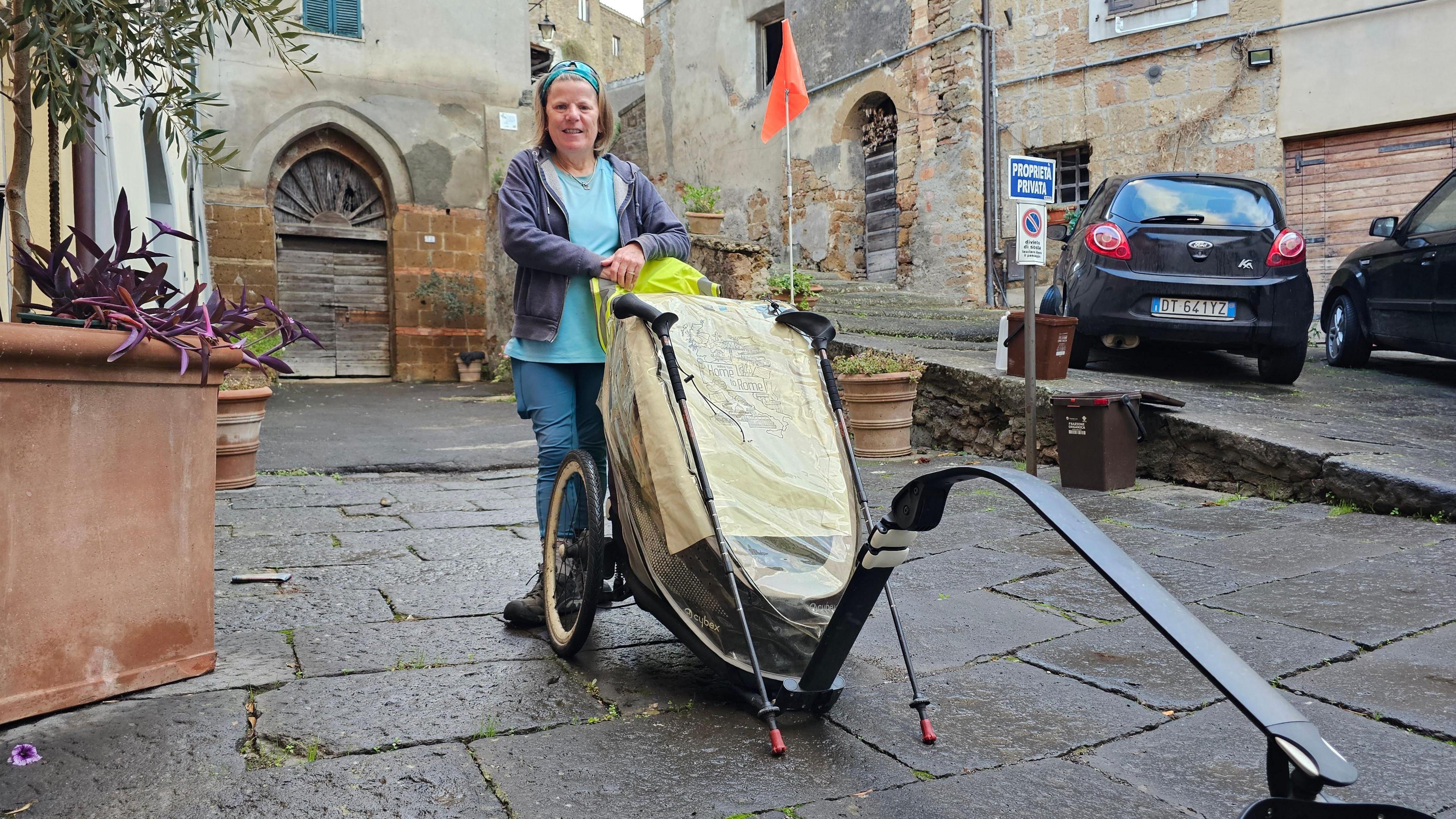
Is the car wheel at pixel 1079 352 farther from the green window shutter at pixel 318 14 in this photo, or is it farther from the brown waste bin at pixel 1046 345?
the green window shutter at pixel 318 14

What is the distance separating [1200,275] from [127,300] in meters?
6.50

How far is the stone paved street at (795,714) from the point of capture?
6.52ft

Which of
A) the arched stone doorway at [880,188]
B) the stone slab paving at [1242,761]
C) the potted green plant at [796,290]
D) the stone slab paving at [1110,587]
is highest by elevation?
the arched stone doorway at [880,188]

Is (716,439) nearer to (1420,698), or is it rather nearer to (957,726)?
(957,726)

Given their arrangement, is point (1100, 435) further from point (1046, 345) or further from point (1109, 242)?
point (1109, 242)

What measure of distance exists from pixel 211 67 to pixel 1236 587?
14.7m

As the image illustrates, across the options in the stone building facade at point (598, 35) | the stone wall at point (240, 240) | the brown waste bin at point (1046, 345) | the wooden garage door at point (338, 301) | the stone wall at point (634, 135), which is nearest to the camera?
the brown waste bin at point (1046, 345)

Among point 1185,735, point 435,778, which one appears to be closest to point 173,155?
point 435,778

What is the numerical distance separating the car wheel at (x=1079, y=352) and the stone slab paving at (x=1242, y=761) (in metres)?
5.47

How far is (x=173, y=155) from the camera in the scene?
9703 millimetres

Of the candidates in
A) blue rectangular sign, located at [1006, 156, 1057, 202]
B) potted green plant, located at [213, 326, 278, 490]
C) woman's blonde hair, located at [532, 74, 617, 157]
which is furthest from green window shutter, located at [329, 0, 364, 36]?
woman's blonde hair, located at [532, 74, 617, 157]

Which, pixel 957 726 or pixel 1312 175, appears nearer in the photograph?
pixel 957 726

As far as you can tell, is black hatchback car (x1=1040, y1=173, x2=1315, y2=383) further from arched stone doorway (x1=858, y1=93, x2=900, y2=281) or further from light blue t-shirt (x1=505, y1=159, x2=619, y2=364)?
arched stone doorway (x1=858, y1=93, x2=900, y2=281)

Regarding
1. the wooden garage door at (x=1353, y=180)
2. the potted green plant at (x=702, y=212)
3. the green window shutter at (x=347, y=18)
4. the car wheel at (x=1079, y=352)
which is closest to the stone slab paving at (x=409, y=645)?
the car wheel at (x=1079, y=352)
